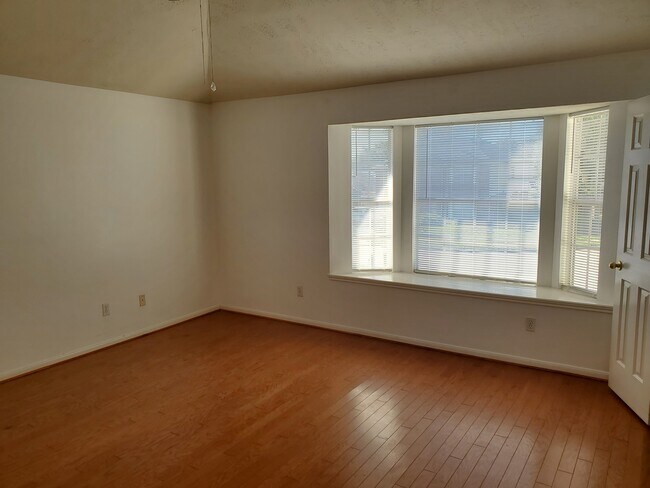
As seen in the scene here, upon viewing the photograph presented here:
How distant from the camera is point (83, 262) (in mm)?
4039

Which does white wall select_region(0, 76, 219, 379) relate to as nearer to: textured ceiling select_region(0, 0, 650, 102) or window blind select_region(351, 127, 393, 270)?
textured ceiling select_region(0, 0, 650, 102)

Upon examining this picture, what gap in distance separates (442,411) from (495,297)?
1.15 meters

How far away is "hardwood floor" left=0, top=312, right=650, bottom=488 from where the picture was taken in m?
2.44

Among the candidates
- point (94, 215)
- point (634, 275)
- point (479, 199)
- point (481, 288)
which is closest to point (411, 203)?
point (479, 199)

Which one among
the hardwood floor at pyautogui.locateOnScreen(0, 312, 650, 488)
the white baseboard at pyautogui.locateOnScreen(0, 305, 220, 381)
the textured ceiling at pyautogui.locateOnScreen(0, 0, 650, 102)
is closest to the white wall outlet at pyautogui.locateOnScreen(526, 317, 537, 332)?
the hardwood floor at pyautogui.locateOnScreen(0, 312, 650, 488)

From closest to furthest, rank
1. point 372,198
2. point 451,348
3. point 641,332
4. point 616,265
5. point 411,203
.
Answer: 1. point 641,332
2. point 616,265
3. point 451,348
4. point 411,203
5. point 372,198

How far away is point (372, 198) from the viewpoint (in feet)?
15.2

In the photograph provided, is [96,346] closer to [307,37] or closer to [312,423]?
[312,423]

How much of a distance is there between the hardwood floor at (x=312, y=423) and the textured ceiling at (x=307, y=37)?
232 centimetres

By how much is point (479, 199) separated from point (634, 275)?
4.83 feet

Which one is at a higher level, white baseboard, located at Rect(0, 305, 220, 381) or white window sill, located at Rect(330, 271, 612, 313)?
white window sill, located at Rect(330, 271, 612, 313)

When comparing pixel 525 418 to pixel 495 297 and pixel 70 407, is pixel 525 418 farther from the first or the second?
pixel 70 407

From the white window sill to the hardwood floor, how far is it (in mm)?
535

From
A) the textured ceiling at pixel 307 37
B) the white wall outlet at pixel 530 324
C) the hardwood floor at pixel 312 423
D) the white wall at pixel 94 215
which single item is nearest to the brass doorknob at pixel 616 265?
the white wall outlet at pixel 530 324
